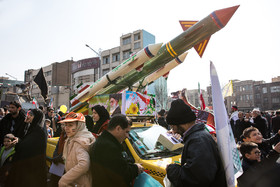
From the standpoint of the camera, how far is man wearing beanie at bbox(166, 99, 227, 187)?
1.64 meters

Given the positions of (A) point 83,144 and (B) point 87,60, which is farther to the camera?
(B) point 87,60

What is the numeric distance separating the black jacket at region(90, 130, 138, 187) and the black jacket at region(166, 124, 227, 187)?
46 centimetres

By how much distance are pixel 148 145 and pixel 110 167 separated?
1.67m

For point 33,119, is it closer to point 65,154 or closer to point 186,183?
point 65,154

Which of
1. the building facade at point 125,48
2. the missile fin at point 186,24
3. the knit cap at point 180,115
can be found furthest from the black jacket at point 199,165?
the building facade at point 125,48

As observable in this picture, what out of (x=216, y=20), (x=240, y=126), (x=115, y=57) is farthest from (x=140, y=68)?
(x=115, y=57)

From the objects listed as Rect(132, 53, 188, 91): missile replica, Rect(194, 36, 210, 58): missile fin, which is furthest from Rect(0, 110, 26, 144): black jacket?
Rect(194, 36, 210, 58): missile fin

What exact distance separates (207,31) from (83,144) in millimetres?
6562

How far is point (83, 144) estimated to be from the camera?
244 cm

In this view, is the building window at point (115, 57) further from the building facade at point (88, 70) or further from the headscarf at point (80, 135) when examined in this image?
the headscarf at point (80, 135)

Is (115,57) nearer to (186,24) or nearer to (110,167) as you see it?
(186,24)

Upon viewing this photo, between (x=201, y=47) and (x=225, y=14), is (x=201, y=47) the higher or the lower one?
the lower one

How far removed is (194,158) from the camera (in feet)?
5.47

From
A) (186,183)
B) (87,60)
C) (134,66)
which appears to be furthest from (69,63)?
(186,183)
